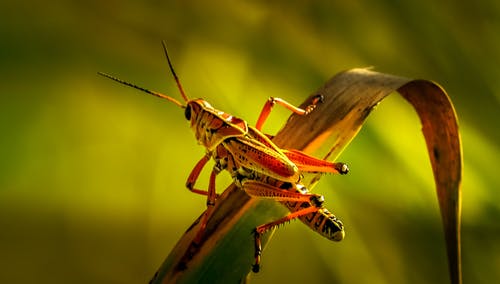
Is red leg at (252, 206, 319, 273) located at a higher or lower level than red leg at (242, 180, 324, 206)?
lower

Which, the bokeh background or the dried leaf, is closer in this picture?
the dried leaf

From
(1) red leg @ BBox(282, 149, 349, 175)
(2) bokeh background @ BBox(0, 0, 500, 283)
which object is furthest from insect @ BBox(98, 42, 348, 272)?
(2) bokeh background @ BBox(0, 0, 500, 283)

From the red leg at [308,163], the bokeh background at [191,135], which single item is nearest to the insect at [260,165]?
the red leg at [308,163]

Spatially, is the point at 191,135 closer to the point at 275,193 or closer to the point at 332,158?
the point at 275,193

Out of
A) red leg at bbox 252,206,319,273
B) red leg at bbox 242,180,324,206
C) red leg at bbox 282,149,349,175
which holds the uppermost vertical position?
red leg at bbox 282,149,349,175

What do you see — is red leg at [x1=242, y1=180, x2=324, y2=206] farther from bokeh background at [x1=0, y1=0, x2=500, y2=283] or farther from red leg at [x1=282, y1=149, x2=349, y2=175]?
bokeh background at [x1=0, y1=0, x2=500, y2=283]

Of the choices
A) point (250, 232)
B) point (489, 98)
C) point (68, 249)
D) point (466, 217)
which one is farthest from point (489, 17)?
point (68, 249)

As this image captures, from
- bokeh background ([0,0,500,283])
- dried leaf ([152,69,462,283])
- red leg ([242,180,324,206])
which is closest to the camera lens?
dried leaf ([152,69,462,283])
